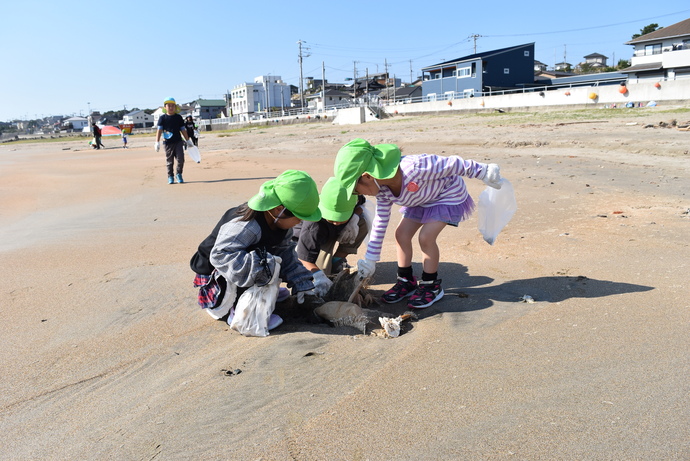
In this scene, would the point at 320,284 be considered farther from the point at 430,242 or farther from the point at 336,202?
the point at 430,242

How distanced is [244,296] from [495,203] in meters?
1.91

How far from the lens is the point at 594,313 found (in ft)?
10.1

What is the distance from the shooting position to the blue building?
38.8 meters

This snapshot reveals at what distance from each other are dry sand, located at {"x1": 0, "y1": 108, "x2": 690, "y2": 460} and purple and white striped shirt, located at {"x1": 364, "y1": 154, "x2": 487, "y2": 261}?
2.19 feet

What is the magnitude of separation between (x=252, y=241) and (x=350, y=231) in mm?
1129

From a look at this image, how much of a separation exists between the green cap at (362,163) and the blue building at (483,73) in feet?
120

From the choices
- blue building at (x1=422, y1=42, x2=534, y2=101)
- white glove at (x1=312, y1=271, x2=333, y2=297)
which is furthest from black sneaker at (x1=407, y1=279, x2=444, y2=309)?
blue building at (x1=422, y1=42, x2=534, y2=101)

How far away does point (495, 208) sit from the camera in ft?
12.5

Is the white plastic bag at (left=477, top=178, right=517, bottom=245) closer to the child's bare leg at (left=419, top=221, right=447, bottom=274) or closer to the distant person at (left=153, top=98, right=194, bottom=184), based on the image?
the child's bare leg at (left=419, top=221, right=447, bottom=274)

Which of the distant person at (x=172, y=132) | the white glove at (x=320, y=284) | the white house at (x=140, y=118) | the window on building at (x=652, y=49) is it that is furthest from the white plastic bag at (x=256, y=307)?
the white house at (x=140, y=118)

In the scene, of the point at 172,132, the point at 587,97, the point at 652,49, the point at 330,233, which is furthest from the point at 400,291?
the point at 652,49

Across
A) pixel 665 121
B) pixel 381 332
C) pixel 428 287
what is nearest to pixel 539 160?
pixel 665 121

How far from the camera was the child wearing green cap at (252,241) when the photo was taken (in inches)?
113

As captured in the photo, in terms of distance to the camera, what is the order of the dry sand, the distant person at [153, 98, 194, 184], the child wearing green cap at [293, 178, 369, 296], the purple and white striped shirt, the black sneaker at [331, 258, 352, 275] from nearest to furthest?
the dry sand
the purple and white striped shirt
the child wearing green cap at [293, 178, 369, 296]
the black sneaker at [331, 258, 352, 275]
the distant person at [153, 98, 194, 184]
